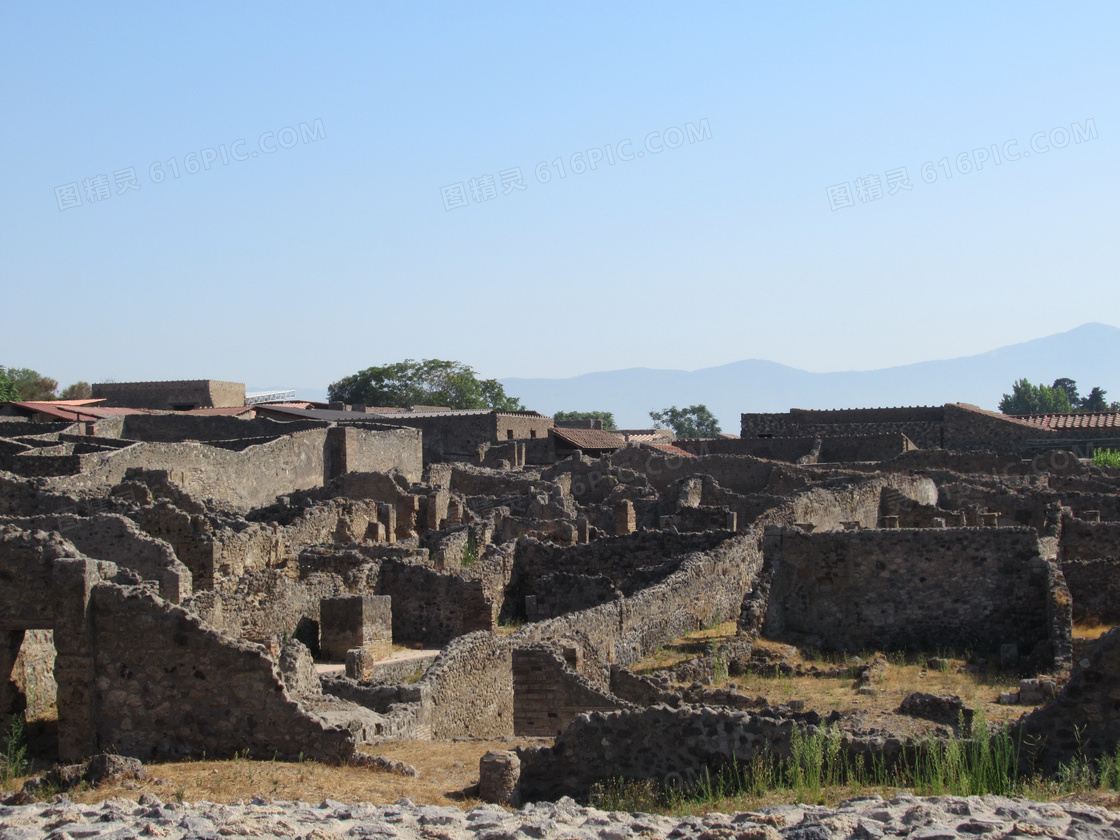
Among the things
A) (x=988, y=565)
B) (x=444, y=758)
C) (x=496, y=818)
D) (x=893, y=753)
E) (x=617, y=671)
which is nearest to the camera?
(x=496, y=818)

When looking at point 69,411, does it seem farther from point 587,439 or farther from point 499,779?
point 499,779

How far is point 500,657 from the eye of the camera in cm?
1395

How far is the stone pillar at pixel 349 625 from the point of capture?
16.4m

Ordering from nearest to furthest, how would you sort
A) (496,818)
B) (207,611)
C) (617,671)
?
1. (496,818)
2. (617,671)
3. (207,611)

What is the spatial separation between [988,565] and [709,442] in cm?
3285

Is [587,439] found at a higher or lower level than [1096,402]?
lower

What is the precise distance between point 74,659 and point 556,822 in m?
5.26

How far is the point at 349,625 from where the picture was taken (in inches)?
646

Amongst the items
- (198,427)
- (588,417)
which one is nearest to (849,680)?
(198,427)

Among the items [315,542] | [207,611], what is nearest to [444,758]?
[207,611]

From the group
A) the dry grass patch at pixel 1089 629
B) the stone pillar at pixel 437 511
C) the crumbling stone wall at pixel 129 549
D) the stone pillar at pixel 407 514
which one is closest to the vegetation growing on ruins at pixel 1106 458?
the stone pillar at pixel 437 511

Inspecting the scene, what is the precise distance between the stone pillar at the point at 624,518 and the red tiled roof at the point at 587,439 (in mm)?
22161

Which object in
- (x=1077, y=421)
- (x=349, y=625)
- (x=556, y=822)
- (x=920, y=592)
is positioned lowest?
(x=556, y=822)

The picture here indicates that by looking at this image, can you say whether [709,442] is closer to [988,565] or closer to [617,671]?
[988,565]
